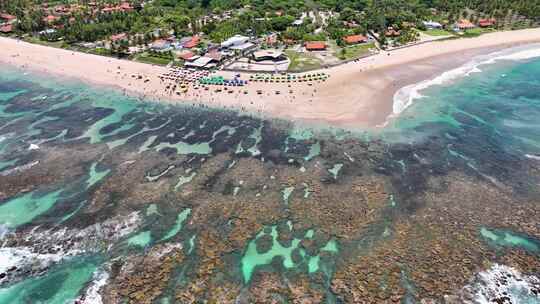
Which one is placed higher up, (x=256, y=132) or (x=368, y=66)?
(x=368, y=66)

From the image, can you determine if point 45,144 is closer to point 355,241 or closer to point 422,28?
point 355,241

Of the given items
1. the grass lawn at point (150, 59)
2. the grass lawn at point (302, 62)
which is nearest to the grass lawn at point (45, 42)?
the grass lawn at point (150, 59)

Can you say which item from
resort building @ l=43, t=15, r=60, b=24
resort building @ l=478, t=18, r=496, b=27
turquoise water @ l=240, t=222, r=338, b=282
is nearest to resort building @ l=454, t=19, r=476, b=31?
resort building @ l=478, t=18, r=496, b=27

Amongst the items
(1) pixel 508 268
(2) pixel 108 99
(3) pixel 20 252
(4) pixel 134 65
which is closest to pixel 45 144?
(2) pixel 108 99

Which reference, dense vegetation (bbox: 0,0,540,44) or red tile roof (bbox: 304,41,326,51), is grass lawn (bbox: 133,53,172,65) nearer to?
dense vegetation (bbox: 0,0,540,44)

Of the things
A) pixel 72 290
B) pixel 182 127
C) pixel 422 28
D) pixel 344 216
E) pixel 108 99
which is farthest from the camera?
pixel 422 28

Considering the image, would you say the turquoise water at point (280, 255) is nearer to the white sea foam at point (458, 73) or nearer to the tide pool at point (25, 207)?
the tide pool at point (25, 207)

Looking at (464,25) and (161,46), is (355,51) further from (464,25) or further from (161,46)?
(161,46)
